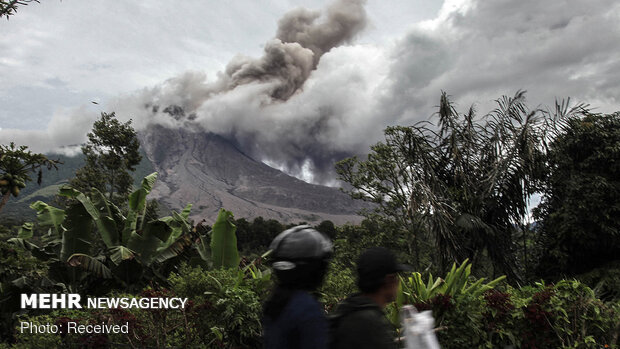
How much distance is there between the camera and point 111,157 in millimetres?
20906

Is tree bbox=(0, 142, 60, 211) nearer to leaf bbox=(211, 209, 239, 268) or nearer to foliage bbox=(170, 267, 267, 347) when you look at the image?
leaf bbox=(211, 209, 239, 268)

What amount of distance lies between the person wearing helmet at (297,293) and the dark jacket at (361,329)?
9 cm

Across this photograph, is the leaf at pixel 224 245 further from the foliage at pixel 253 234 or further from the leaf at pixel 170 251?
the foliage at pixel 253 234

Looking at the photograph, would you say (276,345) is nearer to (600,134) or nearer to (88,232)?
(88,232)

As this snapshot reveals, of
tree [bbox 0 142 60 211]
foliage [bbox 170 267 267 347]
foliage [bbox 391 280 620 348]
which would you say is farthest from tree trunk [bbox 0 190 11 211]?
foliage [bbox 391 280 620 348]

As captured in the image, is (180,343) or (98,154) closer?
(180,343)

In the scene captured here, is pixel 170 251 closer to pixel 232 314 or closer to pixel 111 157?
pixel 232 314

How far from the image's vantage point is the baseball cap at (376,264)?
65.2 inches

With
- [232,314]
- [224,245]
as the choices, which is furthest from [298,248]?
[224,245]

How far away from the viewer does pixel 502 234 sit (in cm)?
880

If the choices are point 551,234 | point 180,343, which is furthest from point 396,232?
point 180,343

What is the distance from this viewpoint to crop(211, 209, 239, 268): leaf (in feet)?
24.5

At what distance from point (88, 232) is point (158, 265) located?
183 cm

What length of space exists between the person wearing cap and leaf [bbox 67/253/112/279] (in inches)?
288
